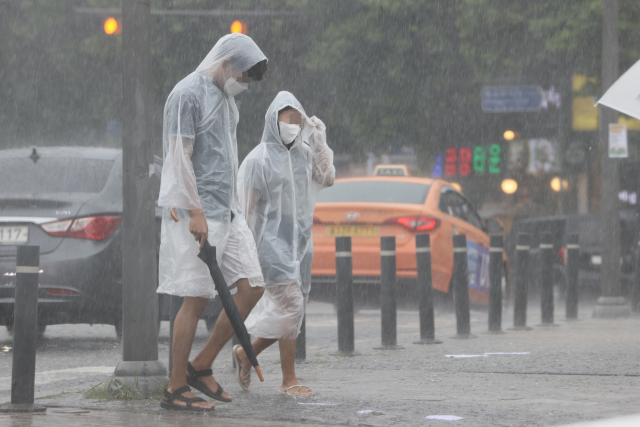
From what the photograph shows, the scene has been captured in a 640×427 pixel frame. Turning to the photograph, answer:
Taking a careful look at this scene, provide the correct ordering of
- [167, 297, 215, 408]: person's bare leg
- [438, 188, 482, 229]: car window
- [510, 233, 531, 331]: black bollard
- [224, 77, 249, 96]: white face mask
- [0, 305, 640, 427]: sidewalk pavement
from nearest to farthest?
[0, 305, 640, 427]: sidewalk pavement, [167, 297, 215, 408]: person's bare leg, [224, 77, 249, 96]: white face mask, [510, 233, 531, 331]: black bollard, [438, 188, 482, 229]: car window

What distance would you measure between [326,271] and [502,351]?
157 inches

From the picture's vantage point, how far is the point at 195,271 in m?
5.60

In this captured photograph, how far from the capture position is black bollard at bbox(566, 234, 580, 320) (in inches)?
488

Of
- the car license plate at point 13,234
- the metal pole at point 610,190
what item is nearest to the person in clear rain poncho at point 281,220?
the car license plate at point 13,234

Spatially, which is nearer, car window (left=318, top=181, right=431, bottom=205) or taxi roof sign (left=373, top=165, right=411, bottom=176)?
car window (left=318, top=181, right=431, bottom=205)

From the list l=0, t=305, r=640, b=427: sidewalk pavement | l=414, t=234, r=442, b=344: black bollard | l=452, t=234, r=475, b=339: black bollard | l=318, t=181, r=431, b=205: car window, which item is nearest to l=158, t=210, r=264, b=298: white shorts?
l=0, t=305, r=640, b=427: sidewalk pavement

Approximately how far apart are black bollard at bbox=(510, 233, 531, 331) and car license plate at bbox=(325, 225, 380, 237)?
158 centimetres

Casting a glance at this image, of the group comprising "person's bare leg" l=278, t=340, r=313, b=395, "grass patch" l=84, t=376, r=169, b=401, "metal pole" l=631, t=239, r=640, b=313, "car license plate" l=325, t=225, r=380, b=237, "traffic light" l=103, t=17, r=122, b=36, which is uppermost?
"traffic light" l=103, t=17, r=122, b=36

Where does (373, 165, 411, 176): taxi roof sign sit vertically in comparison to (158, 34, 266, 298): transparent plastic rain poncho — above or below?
above

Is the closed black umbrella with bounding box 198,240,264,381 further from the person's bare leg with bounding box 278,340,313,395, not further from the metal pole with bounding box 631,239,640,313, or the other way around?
the metal pole with bounding box 631,239,640,313

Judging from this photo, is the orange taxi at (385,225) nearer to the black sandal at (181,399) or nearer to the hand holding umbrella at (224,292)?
the hand holding umbrella at (224,292)

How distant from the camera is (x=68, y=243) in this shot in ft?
28.5

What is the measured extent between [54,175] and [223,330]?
12.5 feet

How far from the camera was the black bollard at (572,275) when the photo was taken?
1239cm
